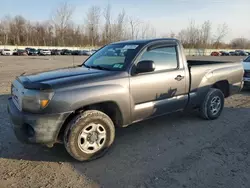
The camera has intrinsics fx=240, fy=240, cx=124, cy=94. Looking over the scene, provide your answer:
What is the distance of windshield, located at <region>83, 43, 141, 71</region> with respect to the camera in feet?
13.2

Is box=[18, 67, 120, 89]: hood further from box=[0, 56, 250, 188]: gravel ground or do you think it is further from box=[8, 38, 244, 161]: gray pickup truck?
box=[0, 56, 250, 188]: gravel ground

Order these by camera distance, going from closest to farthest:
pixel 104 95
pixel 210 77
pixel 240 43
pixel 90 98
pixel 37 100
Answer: pixel 37 100 < pixel 90 98 < pixel 104 95 < pixel 210 77 < pixel 240 43

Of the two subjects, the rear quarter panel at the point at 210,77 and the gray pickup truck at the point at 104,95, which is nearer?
the gray pickup truck at the point at 104,95

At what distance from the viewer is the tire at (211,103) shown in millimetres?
5271

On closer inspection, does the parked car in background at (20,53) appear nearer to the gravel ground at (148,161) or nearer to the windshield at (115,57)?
the gravel ground at (148,161)

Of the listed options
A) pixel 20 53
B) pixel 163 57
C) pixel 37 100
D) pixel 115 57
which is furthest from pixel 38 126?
pixel 20 53

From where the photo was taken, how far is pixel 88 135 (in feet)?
11.7

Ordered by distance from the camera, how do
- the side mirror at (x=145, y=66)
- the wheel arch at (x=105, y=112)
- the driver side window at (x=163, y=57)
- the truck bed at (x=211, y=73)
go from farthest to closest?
1. the truck bed at (x=211, y=73)
2. the driver side window at (x=163, y=57)
3. the side mirror at (x=145, y=66)
4. the wheel arch at (x=105, y=112)

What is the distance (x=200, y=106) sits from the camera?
17.5ft

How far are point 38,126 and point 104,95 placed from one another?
1.00 m

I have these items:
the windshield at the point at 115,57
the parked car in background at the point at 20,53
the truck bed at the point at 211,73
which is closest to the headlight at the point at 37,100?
the windshield at the point at 115,57

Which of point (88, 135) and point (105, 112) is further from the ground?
point (105, 112)

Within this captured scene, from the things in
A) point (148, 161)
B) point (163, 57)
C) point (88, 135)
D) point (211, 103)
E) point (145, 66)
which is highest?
point (163, 57)

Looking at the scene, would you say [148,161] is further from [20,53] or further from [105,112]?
[20,53]
